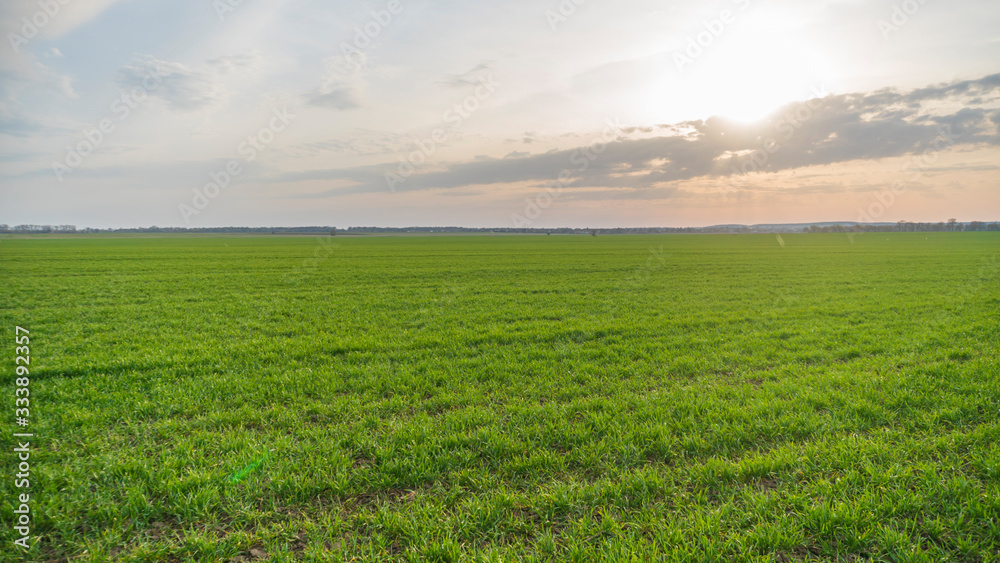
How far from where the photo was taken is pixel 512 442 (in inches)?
211

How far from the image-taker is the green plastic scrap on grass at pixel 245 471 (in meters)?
4.67

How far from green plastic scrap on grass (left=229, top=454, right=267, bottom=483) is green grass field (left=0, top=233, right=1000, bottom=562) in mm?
26

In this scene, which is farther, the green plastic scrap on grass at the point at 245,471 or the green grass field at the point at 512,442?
the green plastic scrap on grass at the point at 245,471

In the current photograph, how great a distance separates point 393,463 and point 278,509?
1.21 metres

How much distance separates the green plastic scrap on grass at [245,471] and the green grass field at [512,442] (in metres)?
0.03

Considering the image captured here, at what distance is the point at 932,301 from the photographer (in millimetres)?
16141

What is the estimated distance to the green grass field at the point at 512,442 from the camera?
379 centimetres

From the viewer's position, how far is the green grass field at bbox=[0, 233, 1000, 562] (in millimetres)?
3793

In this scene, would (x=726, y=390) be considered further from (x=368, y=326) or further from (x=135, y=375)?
(x=135, y=375)

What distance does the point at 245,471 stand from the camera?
4.79m

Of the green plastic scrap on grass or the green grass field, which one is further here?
the green plastic scrap on grass

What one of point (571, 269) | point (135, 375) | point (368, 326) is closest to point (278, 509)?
point (135, 375)

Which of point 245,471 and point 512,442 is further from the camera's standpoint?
point 512,442

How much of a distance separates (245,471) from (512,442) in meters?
3.06
